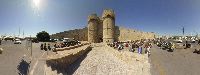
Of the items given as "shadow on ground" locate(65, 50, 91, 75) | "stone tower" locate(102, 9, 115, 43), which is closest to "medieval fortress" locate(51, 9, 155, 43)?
"stone tower" locate(102, 9, 115, 43)

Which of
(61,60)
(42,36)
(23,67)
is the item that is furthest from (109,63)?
(42,36)

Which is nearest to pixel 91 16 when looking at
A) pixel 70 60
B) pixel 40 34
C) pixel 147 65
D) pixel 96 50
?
pixel 40 34

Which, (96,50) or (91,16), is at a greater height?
(91,16)

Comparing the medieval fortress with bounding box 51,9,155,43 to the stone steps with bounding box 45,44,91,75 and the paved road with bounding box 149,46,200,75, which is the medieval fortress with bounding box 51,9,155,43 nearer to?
the stone steps with bounding box 45,44,91,75

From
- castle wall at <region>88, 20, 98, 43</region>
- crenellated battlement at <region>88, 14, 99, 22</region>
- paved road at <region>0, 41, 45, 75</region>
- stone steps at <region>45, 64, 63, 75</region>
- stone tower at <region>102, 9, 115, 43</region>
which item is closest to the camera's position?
paved road at <region>0, 41, 45, 75</region>

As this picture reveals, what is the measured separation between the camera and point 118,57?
47125 mm

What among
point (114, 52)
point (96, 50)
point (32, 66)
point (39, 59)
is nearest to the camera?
point (32, 66)

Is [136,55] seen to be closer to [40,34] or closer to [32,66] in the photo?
[32,66]

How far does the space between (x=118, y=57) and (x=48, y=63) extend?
38.9 feet

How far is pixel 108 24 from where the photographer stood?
106000 mm

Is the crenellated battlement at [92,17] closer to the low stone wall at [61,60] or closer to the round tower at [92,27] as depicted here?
the round tower at [92,27]

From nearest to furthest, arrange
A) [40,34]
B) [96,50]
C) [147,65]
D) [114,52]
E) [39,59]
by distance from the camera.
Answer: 1. [147,65]
2. [39,59]
3. [114,52]
4. [96,50]
5. [40,34]

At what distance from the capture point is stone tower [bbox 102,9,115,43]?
104294 mm

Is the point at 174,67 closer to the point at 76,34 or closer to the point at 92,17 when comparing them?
the point at 92,17
